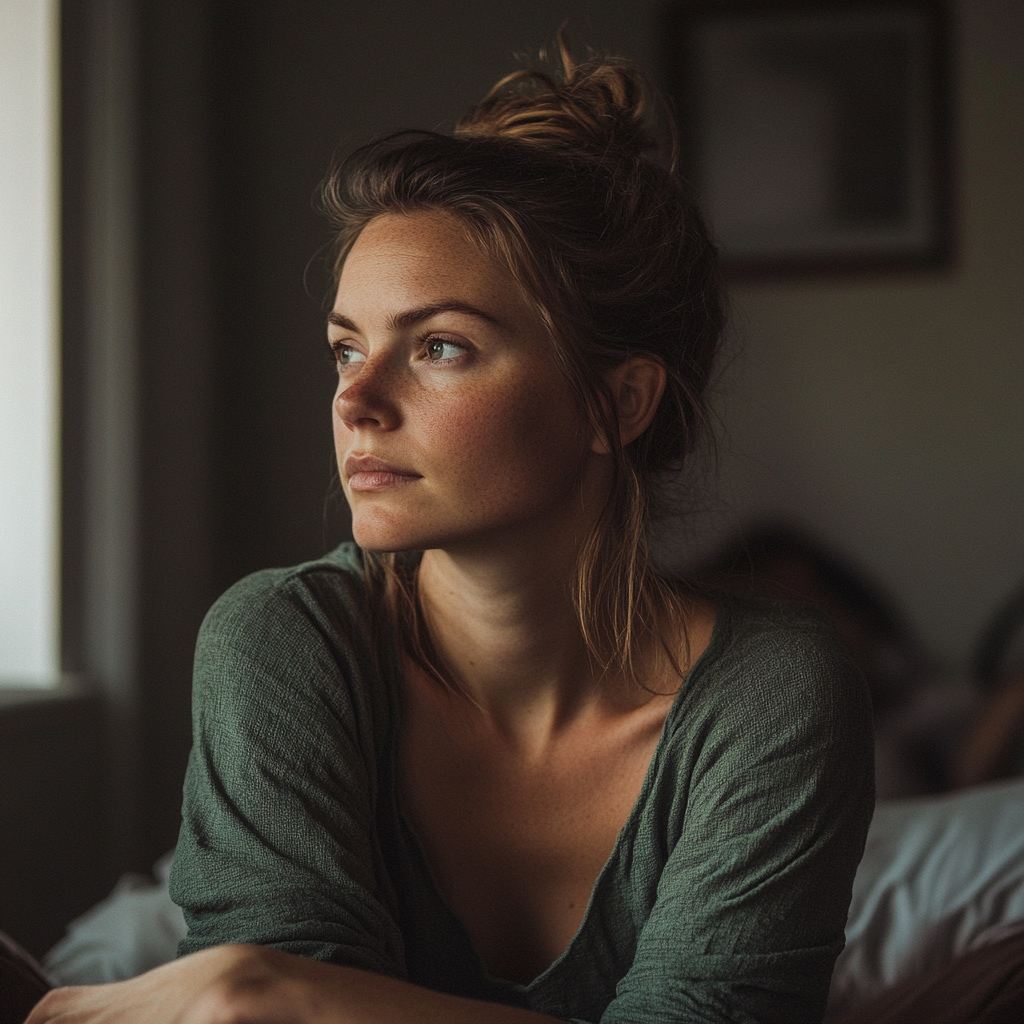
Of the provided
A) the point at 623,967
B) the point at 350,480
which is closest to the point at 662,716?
the point at 623,967

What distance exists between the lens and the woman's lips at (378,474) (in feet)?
3.05

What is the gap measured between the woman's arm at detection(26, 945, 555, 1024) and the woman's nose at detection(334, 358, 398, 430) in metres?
0.40

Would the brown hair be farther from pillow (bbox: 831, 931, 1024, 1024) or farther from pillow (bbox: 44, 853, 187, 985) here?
pillow (bbox: 44, 853, 187, 985)

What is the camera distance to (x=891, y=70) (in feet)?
9.37

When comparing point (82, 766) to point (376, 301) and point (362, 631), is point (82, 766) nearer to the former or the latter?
point (362, 631)

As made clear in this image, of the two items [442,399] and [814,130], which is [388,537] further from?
[814,130]

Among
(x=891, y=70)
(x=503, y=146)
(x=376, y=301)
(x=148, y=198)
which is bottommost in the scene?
(x=376, y=301)

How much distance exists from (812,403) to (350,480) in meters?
2.16

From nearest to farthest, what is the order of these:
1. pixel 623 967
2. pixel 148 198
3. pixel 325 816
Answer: pixel 325 816 → pixel 623 967 → pixel 148 198

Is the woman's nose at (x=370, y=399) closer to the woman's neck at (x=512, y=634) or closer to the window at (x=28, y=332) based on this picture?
the woman's neck at (x=512, y=634)

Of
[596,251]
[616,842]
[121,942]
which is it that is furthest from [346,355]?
[121,942]

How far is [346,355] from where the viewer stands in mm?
1052

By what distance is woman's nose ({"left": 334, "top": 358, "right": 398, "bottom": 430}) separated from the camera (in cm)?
92

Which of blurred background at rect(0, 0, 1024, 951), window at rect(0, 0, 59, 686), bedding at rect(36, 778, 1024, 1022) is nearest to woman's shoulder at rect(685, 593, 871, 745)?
bedding at rect(36, 778, 1024, 1022)
